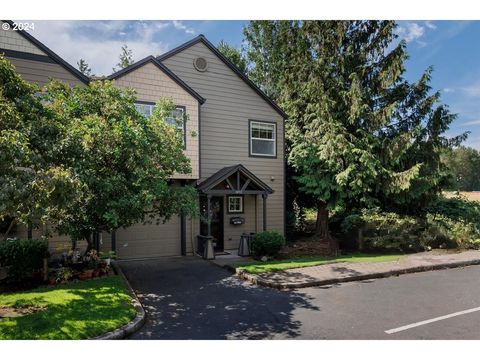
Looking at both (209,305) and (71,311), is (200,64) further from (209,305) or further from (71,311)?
(71,311)

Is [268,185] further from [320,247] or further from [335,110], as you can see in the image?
[335,110]

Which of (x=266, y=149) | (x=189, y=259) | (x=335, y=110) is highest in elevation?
(x=335, y=110)

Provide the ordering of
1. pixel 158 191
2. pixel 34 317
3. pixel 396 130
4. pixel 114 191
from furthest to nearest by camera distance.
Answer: pixel 396 130, pixel 158 191, pixel 114 191, pixel 34 317

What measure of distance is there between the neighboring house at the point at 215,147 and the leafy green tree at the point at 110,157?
9.65 feet

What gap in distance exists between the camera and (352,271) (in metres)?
9.64

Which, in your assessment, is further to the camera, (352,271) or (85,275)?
(352,271)

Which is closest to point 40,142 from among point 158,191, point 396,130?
point 158,191

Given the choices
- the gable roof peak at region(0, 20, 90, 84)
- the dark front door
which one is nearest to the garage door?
the dark front door

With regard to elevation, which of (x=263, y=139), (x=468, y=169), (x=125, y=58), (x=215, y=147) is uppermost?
(x=125, y=58)

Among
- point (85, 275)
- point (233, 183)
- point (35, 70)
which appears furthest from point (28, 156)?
point (233, 183)

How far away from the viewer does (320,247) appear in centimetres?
1412

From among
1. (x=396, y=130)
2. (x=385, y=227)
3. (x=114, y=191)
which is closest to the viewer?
(x=114, y=191)

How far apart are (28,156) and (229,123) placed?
30.5 ft

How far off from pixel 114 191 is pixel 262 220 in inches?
319
